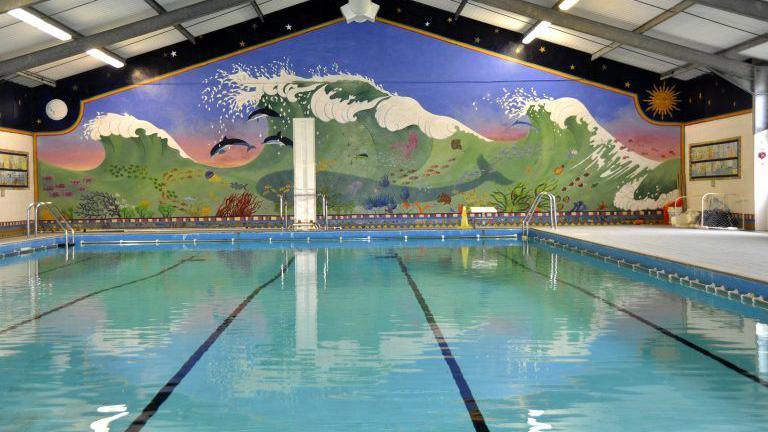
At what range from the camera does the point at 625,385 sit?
155 inches

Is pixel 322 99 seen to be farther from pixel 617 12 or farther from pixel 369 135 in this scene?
pixel 617 12

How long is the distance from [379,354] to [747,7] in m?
8.45

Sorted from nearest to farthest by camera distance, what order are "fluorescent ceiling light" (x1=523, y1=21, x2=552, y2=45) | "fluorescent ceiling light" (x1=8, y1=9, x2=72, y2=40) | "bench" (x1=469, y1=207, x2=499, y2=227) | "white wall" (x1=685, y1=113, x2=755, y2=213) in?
"fluorescent ceiling light" (x1=8, y1=9, x2=72, y2=40) → "fluorescent ceiling light" (x1=523, y1=21, x2=552, y2=45) → "white wall" (x1=685, y1=113, x2=755, y2=213) → "bench" (x1=469, y1=207, x2=499, y2=227)

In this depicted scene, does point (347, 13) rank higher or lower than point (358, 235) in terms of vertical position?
higher

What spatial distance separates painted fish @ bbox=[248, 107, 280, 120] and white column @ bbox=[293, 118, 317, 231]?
24.7 inches

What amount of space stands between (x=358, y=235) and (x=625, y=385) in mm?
12387

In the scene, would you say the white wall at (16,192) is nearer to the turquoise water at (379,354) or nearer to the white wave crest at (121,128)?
the white wave crest at (121,128)

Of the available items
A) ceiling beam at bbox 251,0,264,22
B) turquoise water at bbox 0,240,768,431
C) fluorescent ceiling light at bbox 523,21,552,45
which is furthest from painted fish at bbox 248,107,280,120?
turquoise water at bbox 0,240,768,431

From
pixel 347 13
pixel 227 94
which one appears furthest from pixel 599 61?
pixel 227 94

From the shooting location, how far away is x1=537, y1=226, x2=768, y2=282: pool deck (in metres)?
7.91

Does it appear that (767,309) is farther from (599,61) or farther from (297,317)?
(599,61)

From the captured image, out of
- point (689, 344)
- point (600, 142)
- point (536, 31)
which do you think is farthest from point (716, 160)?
point (689, 344)

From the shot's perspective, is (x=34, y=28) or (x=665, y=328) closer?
(x=665, y=328)

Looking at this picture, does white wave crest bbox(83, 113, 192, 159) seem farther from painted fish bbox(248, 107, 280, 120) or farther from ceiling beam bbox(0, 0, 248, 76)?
ceiling beam bbox(0, 0, 248, 76)
